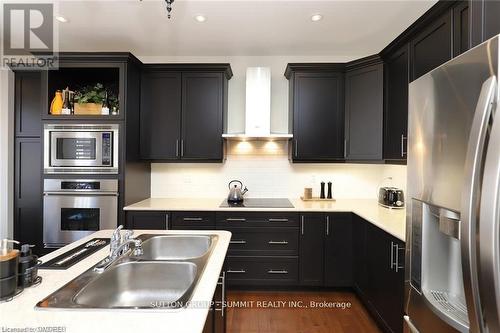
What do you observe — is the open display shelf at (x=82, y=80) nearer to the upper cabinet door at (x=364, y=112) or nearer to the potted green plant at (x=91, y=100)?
the potted green plant at (x=91, y=100)

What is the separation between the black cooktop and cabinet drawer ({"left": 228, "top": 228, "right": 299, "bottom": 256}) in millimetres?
247

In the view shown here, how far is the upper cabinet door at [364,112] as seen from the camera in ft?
8.73

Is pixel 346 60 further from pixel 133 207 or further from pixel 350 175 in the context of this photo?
pixel 133 207

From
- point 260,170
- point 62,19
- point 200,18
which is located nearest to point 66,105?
point 62,19

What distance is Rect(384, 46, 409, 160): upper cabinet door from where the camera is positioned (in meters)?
2.22

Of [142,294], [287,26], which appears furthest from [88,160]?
[287,26]

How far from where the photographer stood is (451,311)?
3.03 ft

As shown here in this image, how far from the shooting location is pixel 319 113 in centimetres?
Answer: 296

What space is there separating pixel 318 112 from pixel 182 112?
1.57 m

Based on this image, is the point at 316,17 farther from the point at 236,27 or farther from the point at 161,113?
the point at 161,113

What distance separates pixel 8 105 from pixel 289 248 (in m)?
3.59

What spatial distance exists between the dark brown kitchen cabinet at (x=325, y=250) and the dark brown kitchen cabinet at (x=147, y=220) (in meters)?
1.44
